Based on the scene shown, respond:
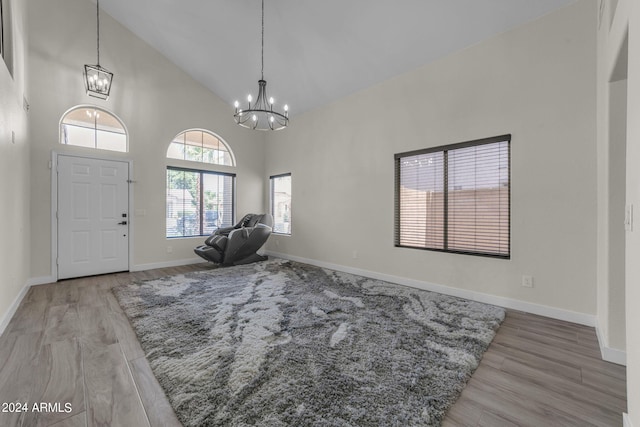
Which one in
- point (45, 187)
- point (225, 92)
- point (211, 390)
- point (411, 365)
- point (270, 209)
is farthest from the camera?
point (270, 209)

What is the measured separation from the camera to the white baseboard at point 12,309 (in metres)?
2.45

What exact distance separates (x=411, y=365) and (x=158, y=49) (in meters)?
6.37

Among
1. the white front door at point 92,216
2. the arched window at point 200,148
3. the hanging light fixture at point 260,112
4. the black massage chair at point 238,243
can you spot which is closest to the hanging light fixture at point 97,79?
the white front door at point 92,216

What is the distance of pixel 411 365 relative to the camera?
1.94 meters

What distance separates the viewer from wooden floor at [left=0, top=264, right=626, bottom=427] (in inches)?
58.4

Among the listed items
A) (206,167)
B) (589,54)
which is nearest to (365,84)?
(589,54)

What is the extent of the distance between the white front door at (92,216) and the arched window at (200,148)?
983 millimetres

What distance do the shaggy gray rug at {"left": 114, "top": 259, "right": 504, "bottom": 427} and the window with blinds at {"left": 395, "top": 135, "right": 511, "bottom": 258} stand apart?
75 cm

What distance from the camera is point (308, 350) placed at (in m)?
2.14

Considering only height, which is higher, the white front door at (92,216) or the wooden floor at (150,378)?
the white front door at (92,216)

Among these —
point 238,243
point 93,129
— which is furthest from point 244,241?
point 93,129

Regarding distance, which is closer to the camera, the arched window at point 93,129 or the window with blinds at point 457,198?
the window with blinds at point 457,198

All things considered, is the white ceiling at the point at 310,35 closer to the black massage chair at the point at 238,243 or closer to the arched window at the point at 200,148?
the arched window at the point at 200,148

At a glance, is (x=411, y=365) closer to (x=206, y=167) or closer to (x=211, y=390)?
(x=211, y=390)
